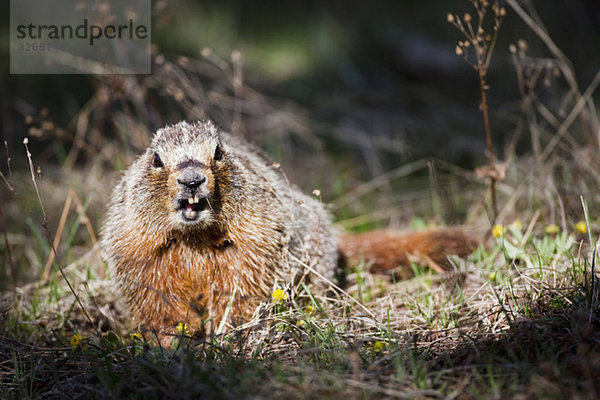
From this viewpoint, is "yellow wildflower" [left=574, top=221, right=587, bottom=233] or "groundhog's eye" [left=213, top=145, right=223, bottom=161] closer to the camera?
"groundhog's eye" [left=213, top=145, right=223, bottom=161]

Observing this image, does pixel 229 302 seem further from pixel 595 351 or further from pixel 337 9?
pixel 337 9

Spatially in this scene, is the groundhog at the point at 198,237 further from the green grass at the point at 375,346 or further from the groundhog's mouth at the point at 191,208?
the green grass at the point at 375,346

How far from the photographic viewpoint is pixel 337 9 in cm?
1197

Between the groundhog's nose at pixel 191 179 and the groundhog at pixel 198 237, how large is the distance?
0.08ft

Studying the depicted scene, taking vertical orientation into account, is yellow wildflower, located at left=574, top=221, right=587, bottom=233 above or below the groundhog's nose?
below

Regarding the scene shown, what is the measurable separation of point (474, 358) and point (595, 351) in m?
0.61

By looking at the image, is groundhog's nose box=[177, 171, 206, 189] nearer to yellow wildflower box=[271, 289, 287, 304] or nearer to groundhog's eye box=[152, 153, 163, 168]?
groundhog's eye box=[152, 153, 163, 168]

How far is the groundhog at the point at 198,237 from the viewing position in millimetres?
3719

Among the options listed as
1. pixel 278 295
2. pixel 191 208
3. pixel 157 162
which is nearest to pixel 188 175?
pixel 191 208

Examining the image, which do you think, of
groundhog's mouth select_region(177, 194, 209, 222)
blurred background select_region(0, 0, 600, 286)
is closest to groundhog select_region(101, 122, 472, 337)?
groundhog's mouth select_region(177, 194, 209, 222)

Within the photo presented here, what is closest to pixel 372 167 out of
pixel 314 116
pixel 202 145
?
pixel 314 116

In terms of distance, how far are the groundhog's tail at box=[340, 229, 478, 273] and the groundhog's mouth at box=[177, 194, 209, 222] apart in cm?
168

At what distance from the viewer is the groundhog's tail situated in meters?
4.65

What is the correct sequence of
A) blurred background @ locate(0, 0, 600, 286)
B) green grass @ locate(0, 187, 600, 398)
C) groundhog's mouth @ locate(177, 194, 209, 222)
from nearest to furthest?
green grass @ locate(0, 187, 600, 398) → groundhog's mouth @ locate(177, 194, 209, 222) → blurred background @ locate(0, 0, 600, 286)
